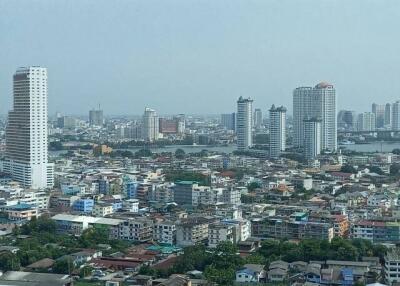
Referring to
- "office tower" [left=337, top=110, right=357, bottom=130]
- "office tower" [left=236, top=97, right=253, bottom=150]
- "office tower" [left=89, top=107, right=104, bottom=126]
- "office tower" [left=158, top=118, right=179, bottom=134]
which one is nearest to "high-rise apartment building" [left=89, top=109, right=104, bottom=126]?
"office tower" [left=89, top=107, right=104, bottom=126]

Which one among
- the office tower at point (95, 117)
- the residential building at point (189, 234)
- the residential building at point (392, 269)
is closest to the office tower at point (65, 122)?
the office tower at point (95, 117)

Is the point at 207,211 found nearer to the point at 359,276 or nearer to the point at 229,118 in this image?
the point at 359,276

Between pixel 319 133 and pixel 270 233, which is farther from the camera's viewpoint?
pixel 319 133

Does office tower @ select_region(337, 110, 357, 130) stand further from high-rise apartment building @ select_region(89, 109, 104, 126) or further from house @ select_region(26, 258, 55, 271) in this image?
house @ select_region(26, 258, 55, 271)

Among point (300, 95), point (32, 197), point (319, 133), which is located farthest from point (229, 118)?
point (32, 197)

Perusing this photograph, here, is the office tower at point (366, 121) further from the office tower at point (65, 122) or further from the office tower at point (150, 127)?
the office tower at point (65, 122)

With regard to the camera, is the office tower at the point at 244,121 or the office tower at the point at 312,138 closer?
the office tower at the point at 312,138
